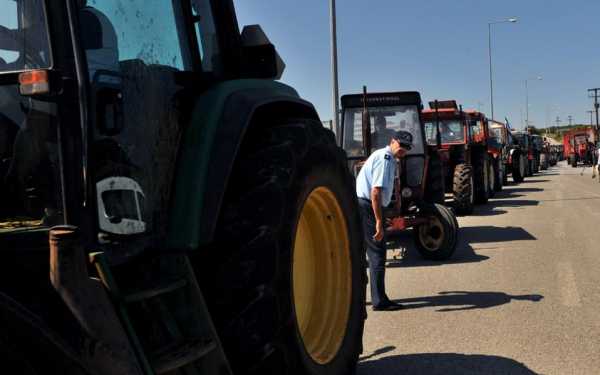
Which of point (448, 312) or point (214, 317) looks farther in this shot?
point (448, 312)

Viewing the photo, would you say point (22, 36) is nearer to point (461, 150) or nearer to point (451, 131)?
point (461, 150)

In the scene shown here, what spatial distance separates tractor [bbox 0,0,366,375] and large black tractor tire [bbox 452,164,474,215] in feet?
34.7

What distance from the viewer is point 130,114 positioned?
238cm

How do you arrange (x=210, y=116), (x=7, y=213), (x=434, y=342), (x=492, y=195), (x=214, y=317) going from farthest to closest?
(x=492, y=195), (x=434, y=342), (x=210, y=116), (x=214, y=317), (x=7, y=213)

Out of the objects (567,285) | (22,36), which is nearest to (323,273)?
(22,36)

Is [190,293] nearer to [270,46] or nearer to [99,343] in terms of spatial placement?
[99,343]

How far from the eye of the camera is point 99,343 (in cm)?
187

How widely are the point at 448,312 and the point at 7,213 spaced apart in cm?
443

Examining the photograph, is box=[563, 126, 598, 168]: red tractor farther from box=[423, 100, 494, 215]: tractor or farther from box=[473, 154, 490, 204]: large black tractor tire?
box=[473, 154, 490, 204]: large black tractor tire

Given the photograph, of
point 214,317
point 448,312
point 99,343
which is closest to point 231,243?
point 214,317

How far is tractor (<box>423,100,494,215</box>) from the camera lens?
13711mm

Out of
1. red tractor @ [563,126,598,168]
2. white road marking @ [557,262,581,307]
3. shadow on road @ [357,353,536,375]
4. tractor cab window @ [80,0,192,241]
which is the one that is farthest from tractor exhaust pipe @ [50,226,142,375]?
red tractor @ [563,126,598,168]

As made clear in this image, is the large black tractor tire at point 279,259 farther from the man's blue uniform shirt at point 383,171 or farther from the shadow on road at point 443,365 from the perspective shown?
the man's blue uniform shirt at point 383,171

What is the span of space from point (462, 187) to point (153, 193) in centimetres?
1181
